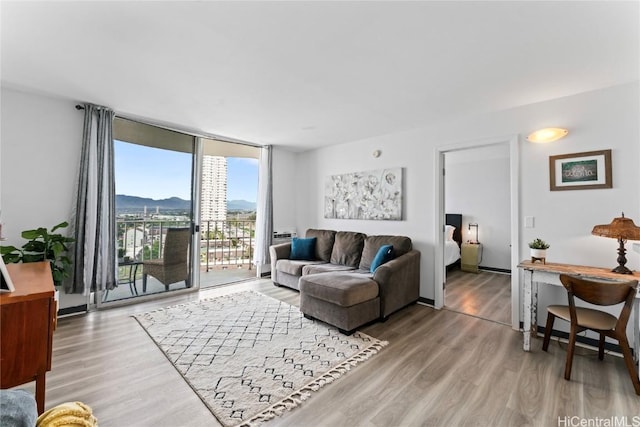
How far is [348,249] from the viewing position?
4.16m

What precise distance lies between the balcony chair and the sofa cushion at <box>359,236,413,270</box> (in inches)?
104

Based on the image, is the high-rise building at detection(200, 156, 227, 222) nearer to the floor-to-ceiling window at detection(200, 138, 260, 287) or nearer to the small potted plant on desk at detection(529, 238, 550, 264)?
the floor-to-ceiling window at detection(200, 138, 260, 287)

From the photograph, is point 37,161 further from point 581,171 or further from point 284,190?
point 581,171

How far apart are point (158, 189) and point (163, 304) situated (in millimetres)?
1589

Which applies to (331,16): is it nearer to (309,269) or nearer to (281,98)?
(281,98)

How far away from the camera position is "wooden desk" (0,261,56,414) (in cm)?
126

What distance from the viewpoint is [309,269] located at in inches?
152

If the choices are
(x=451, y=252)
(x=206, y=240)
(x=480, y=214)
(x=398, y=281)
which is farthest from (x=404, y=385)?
(x=480, y=214)

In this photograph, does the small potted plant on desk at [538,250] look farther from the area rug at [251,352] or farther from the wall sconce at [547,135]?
the area rug at [251,352]

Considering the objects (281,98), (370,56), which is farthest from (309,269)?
(370,56)

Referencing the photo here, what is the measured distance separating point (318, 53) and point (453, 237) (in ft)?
16.7

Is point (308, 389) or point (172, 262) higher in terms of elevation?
point (172, 262)

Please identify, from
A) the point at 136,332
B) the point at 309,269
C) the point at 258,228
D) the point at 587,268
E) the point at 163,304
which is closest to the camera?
the point at 587,268

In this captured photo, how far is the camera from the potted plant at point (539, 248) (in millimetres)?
2606
